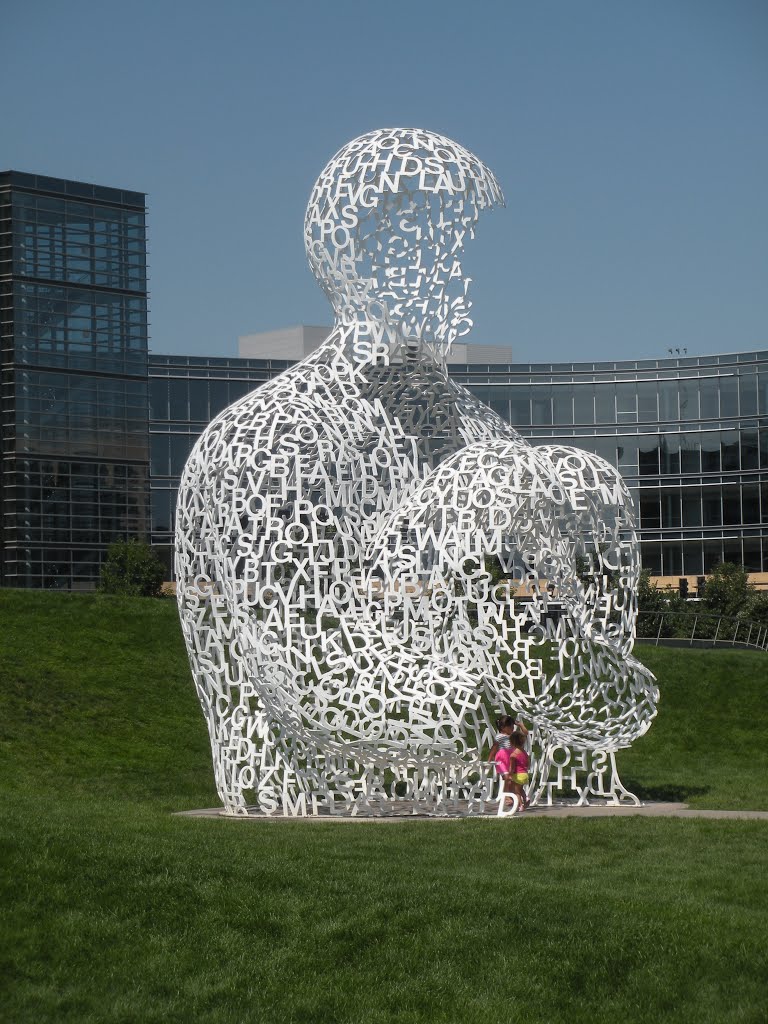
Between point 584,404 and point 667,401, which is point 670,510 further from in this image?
point 584,404

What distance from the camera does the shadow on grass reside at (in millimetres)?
16536

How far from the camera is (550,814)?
565 inches

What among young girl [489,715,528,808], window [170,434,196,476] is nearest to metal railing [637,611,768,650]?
window [170,434,196,476]

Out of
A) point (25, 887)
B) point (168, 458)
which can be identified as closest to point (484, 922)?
point (25, 887)

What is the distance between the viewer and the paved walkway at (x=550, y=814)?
553 inches

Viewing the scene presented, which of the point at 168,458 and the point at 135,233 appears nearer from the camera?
the point at 135,233

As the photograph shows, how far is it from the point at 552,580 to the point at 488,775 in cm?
200

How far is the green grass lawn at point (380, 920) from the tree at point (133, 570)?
2634cm

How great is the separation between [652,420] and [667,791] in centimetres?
3761

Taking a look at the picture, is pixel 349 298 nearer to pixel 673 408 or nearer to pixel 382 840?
pixel 382 840

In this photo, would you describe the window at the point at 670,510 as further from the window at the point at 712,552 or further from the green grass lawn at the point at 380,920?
the green grass lawn at the point at 380,920

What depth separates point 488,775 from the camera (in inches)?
577

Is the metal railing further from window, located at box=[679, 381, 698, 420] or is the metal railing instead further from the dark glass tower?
the dark glass tower

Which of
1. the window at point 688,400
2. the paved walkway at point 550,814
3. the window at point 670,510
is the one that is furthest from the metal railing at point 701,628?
the paved walkway at point 550,814
